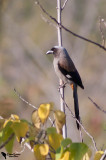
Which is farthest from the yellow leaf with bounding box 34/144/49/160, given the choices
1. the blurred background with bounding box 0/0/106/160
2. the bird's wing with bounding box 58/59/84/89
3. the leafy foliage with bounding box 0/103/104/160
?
the blurred background with bounding box 0/0/106/160

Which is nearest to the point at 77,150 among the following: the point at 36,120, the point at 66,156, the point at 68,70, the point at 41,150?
the point at 66,156

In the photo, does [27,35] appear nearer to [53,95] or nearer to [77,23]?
[77,23]

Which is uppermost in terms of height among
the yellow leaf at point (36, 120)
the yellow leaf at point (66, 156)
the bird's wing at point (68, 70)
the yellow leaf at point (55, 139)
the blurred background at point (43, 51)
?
the blurred background at point (43, 51)

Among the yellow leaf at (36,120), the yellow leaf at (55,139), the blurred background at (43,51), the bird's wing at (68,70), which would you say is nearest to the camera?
the yellow leaf at (55,139)

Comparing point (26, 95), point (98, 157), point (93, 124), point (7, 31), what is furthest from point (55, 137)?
point (7, 31)

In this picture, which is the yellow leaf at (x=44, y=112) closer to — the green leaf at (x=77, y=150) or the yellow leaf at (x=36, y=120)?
the yellow leaf at (x=36, y=120)

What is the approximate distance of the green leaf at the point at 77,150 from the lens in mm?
2170

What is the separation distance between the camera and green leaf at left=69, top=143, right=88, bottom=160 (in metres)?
2.17

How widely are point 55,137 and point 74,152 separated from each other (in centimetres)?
13

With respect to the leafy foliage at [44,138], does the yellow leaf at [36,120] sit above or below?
above

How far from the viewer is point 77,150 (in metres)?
2.19

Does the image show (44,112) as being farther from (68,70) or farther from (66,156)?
(68,70)

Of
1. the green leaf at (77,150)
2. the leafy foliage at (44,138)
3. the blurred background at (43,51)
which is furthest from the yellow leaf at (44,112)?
the blurred background at (43,51)

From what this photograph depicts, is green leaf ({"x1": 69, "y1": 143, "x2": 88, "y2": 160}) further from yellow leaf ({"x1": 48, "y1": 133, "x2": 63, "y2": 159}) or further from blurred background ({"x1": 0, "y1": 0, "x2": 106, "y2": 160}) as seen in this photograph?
blurred background ({"x1": 0, "y1": 0, "x2": 106, "y2": 160})
